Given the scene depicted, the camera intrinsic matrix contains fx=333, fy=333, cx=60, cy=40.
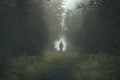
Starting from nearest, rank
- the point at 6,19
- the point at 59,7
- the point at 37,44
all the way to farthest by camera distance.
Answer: the point at 6,19
the point at 37,44
the point at 59,7

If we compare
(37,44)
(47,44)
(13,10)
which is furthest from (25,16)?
(47,44)

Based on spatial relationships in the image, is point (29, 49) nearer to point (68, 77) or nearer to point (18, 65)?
point (18, 65)

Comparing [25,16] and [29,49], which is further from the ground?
[25,16]

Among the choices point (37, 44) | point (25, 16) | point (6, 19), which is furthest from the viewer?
point (37, 44)

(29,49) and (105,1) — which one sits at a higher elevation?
(105,1)

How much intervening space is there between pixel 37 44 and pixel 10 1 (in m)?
16.0

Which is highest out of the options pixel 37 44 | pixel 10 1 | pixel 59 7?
pixel 59 7

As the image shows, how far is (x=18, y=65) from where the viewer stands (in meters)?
18.9

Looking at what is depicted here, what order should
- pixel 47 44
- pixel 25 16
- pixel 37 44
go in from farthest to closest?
pixel 47 44 < pixel 37 44 < pixel 25 16

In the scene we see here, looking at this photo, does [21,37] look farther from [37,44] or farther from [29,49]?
[37,44]

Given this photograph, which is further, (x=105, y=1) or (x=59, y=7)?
(x=59, y=7)

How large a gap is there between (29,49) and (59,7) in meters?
23.5

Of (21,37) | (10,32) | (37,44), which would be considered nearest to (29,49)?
(37,44)

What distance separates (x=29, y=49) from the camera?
33.2 meters
